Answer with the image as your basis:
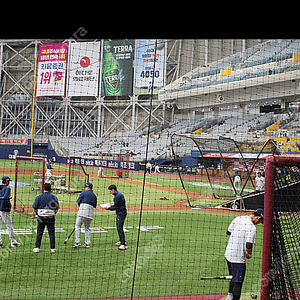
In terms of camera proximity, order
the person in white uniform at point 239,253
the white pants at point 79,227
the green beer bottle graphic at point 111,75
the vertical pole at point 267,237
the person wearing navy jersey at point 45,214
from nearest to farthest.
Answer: the vertical pole at point 267,237 < the person in white uniform at point 239,253 < the person wearing navy jersey at point 45,214 < the white pants at point 79,227 < the green beer bottle graphic at point 111,75

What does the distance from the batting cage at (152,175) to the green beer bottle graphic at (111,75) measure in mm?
137

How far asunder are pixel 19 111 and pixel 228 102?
29.9 m

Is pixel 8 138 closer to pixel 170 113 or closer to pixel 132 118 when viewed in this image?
pixel 132 118

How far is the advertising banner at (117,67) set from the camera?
42.3 metres

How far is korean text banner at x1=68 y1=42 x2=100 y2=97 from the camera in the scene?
39781 millimetres

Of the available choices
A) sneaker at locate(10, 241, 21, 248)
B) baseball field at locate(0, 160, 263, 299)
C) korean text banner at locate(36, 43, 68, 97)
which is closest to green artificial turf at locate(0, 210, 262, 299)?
baseball field at locate(0, 160, 263, 299)

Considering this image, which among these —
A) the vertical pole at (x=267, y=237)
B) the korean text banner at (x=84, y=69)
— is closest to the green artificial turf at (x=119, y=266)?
the vertical pole at (x=267, y=237)

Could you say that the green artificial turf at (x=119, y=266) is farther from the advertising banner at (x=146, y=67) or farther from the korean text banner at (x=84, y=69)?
the advertising banner at (x=146, y=67)

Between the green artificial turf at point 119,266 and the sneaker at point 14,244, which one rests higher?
the sneaker at point 14,244

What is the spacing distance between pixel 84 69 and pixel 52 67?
383cm

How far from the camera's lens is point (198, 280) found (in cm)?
604

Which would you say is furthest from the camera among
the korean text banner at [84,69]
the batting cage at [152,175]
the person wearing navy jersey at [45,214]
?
the korean text banner at [84,69]

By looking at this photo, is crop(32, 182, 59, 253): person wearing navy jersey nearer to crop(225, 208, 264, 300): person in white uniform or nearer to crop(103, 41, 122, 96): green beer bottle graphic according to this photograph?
crop(225, 208, 264, 300): person in white uniform
